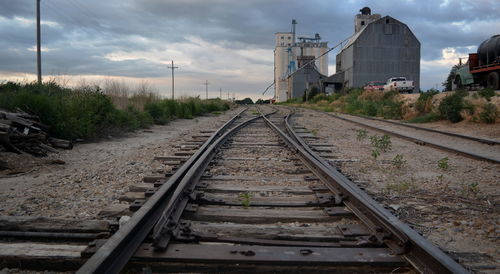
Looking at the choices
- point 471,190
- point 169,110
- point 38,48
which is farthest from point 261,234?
point 38,48

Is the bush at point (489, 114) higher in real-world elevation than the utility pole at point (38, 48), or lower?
lower

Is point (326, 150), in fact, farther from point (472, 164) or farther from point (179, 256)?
point (179, 256)

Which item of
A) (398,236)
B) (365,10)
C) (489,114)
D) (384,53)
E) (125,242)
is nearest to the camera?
(125,242)

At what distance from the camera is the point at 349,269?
230cm

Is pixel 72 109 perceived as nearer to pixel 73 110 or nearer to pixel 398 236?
pixel 73 110

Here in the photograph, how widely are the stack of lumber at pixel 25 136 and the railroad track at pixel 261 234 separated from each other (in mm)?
3245

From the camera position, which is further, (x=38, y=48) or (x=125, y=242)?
(x=38, y=48)

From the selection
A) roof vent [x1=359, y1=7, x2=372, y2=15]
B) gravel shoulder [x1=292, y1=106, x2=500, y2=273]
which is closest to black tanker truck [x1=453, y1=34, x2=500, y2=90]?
gravel shoulder [x1=292, y1=106, x2=500, y2=273]

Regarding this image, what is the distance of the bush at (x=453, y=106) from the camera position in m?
13.8

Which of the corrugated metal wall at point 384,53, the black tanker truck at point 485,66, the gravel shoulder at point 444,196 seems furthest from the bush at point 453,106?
the corrugated metal wall at point 384,53

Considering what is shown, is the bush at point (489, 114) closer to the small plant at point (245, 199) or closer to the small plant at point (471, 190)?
the small plant at point (471, 190)

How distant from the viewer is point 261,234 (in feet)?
9.00

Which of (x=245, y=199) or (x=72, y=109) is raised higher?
(x=72, y=109)

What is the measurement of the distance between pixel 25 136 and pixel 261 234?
5466 millimetres
